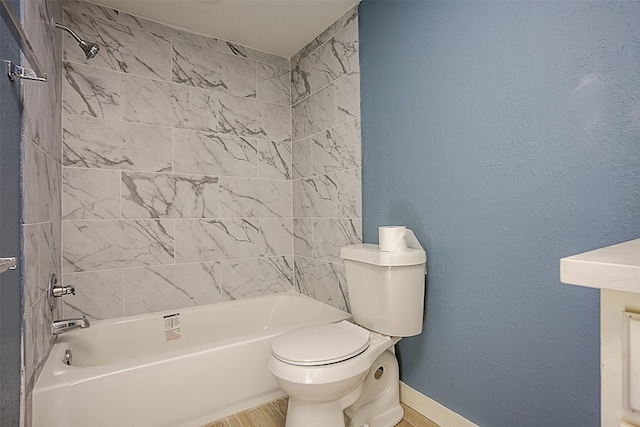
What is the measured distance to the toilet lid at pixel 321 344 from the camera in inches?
51.6

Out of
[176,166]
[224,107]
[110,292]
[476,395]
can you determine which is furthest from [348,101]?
[110,292]

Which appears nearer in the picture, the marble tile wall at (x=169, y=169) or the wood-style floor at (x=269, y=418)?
the wood-style floor at (x=269, y=418)

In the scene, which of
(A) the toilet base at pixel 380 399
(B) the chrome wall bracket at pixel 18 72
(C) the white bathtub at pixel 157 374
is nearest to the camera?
(B) the chrome wall bracket at pixel 18 72

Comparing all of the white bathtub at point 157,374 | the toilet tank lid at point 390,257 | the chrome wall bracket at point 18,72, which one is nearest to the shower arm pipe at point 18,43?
the chrome wall bracket at point 18,72

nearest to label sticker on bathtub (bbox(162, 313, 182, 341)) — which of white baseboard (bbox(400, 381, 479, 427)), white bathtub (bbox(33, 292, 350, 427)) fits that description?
white bathtub (bbox(33, 292, 350, 427))

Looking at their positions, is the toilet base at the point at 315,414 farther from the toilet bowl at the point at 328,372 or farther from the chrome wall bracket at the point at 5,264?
the chrome wall bracket at the point at 5,264

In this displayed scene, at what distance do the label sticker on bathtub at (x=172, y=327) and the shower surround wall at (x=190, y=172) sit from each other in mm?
131

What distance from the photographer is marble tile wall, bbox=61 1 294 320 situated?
197 cm

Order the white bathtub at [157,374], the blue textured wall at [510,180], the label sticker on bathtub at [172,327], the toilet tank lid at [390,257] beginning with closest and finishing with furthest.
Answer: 1. the blue textured wall at [510,180]
2. the white bathtub at [157,374]
3. the toilet tank lid at [390,257]
4. the label sticker on bathtub at [172,327]

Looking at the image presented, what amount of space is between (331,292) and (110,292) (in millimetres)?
1358

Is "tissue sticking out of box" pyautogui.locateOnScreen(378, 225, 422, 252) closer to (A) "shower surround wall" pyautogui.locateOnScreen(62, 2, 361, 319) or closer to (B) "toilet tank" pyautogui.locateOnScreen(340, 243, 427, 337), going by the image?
(B) "toilet tank" pyautogui.locateOnScreen(340, 243, 427, 337)

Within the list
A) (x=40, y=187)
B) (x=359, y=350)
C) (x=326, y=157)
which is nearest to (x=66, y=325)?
(x=40, y=187)

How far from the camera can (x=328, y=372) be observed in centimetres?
128

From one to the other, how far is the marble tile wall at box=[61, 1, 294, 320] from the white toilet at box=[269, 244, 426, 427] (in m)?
1.03
